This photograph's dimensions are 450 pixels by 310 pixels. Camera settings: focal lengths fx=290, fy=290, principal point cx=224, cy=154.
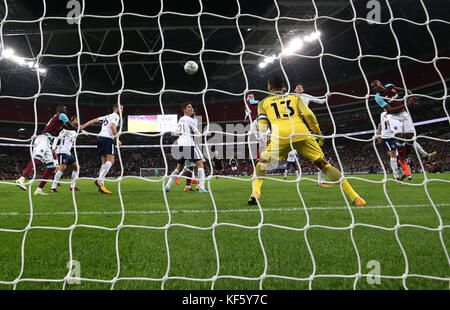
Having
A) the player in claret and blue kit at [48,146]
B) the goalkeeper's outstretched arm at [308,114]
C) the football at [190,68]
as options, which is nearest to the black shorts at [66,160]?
the player in claret and blue kit at [48,146]

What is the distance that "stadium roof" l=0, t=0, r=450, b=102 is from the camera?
14.2 meters

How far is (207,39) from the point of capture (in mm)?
17672

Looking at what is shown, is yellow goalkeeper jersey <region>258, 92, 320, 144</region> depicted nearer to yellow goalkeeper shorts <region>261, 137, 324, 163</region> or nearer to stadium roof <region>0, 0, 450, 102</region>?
yellow goalkeeper shorts <region>261, 137, 324, 163</region>

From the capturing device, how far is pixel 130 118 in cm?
2633

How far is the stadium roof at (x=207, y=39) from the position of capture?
1420 centimetres

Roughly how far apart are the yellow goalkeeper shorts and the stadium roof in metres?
3.62

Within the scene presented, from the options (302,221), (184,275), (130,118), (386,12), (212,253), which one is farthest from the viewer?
(130,118)

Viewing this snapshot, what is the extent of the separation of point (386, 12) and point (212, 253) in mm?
19711

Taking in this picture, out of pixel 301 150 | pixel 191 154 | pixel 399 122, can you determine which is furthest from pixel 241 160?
pixel 301 150

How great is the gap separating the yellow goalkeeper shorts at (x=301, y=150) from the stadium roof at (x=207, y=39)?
3.62 metres
